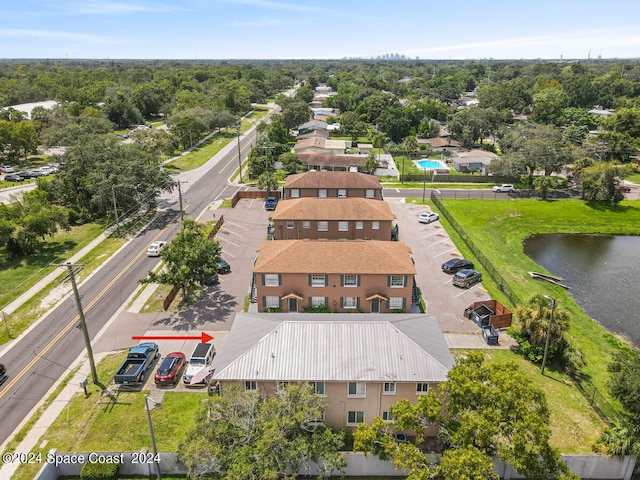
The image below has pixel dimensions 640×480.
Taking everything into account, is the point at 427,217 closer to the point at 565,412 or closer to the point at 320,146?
the point at 565,412

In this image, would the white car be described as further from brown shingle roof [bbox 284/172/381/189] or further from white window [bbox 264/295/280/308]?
brown shingle roof [bbox 284/172/381/189]

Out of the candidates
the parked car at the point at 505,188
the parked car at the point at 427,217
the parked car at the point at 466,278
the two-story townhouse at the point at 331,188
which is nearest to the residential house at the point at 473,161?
the parked car at the point at 505,188

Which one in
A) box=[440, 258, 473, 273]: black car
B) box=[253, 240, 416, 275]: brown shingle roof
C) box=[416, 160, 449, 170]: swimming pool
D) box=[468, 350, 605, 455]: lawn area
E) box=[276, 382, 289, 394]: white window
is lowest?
box=[468, 350, 605, 455]: lawn area

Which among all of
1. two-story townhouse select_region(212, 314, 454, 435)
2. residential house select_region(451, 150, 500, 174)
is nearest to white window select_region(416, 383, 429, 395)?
two-story townhouse select_region(212, 314, 454, 435)

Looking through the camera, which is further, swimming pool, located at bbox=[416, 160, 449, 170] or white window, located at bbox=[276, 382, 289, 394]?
swimming pool, located at bbox=[416, 160, 449, 170]

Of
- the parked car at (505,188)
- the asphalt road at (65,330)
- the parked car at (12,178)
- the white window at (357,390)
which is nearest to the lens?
the white window at (357,390)

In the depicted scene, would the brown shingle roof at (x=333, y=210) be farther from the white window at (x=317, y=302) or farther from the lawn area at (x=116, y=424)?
the lawn area at (x=116, y=424)
